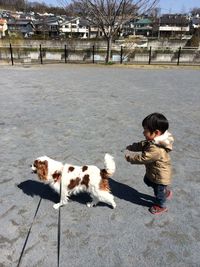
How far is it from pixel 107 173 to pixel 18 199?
4.19 ft

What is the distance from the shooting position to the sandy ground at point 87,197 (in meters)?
2.77

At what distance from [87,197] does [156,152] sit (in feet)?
3.83

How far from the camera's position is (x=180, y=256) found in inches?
108

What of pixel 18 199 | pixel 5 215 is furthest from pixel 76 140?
pixel 5 215

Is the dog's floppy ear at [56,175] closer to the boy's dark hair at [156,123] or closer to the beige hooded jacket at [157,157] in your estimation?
the beige hooded jacket at [157,157]

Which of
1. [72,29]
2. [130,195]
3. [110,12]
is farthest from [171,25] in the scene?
[130,195]

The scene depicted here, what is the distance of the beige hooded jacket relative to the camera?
2982 millimetres

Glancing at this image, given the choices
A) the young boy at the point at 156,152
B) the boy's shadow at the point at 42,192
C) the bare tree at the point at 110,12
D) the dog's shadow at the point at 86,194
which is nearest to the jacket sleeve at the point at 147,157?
the young boy at the point at 156,152

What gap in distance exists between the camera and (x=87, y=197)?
3629 millimetres

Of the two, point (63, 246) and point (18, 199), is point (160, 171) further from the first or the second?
point (18, 199)

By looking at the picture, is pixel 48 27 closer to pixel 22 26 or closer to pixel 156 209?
pixel 22 26

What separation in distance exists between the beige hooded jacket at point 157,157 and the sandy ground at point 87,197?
517 millimetres

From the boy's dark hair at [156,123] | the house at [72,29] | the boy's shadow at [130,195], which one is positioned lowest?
the boy's shadow at [130,195]

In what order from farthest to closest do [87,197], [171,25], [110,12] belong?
[171,25]
[110,12]
[87,197]
